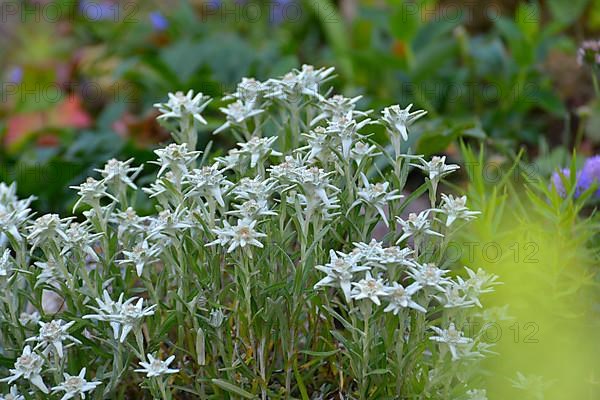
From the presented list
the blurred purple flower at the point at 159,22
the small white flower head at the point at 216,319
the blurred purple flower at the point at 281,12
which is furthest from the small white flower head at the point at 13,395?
the blurred purple flower at the point at 281,12

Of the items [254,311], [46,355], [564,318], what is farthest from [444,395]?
[46,355]

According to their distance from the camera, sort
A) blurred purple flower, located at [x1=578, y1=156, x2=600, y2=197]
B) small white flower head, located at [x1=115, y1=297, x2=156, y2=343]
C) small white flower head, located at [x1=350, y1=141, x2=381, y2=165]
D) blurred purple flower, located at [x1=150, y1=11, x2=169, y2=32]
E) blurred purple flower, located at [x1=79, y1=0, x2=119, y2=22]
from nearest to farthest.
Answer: small white flower head, located at [x1=115, y1=297, x2=156, y2=343] → small white flower head, located at [x1=350, y1=141, x2=381, y2=165] → blurred purple flower, located at [x1=578, y1=156, x2=600, y2=197] → blurred purple flower, located at [x1=150, y1=11, x2=169, y2=32] → blurred purple flower, located at [x1=79, y1=0, x2=119, y2=22]

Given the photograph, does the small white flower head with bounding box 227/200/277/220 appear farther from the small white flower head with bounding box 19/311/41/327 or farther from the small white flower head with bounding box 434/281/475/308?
the small white flower head with bounding box 19/311/41/327

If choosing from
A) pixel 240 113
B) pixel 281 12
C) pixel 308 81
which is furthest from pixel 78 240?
pixel 281 12

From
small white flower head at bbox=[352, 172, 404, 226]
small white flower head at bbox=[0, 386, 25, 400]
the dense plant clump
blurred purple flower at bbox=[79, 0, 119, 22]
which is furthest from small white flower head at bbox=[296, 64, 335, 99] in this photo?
blurred purple flower at bbox=[79, 0, 119, 22]

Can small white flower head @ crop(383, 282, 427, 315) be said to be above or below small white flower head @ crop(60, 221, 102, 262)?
below

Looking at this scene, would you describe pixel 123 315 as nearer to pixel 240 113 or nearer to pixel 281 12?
pixel 240 113
